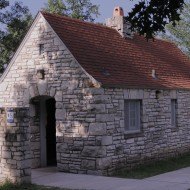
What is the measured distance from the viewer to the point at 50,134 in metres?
15.9

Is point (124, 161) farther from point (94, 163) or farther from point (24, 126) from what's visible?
point (24, 126)

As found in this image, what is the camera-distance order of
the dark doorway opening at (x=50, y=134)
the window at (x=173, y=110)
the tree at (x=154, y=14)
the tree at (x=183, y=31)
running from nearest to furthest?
the tree at (x=154, y=14), the dark doorway opening at (x=50, y=134), the window at (x=173, y=110), the tree at (x=183, y=31)

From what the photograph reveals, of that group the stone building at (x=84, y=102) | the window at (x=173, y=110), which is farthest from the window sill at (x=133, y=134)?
the window at (x=173, y=110)

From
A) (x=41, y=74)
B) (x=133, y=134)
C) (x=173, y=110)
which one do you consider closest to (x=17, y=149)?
(x=41, y=74)

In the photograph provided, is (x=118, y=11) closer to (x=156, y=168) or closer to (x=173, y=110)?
(x=173, y=110)

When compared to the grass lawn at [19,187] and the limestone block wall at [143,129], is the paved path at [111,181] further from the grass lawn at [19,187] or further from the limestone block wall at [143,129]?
the limestone block wall at [143,129]

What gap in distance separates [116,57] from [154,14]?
5734 mm

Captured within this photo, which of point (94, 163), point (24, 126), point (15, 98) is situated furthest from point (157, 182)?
point (15, 98)

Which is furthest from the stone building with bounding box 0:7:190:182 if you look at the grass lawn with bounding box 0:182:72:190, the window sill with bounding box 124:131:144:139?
the grass lawn with bounding box 0:182:72:190

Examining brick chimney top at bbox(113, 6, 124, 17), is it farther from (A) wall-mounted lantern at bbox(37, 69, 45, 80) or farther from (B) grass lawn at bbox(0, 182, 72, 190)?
(B) grass lawn at bbox(0, 182, 72, 190)

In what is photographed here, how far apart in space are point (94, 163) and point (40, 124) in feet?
9.85

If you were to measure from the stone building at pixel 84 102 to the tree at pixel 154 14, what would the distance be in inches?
141

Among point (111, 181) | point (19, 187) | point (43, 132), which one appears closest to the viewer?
point (19, 187)

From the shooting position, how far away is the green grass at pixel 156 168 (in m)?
13.5
